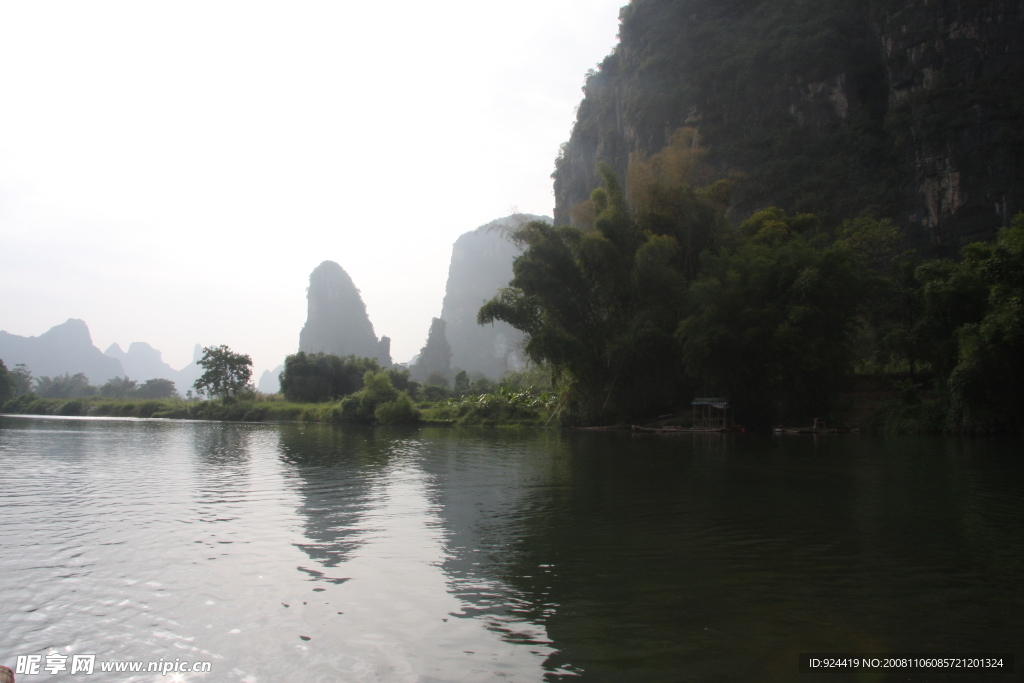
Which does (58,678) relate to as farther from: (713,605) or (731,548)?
(731,548)

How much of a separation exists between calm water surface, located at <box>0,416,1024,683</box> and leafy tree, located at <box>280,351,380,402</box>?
45.7 meters

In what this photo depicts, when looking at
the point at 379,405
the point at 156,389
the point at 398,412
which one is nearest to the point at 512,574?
the point at 398,412

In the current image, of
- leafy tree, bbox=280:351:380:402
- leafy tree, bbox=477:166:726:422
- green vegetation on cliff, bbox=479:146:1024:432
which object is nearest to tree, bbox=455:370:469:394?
leafy tree, bbox=280:351:380:402

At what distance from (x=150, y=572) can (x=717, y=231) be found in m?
25.9

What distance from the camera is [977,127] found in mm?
43688

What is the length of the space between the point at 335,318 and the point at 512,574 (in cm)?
15486

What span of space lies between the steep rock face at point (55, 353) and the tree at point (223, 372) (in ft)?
479

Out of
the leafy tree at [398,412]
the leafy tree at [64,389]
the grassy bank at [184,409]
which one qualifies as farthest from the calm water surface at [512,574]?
the leafy tree at [64,389]

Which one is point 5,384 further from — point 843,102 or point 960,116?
point 960,116

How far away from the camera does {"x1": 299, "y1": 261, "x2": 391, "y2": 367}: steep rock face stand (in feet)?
491

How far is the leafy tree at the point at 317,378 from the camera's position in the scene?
55281 mm

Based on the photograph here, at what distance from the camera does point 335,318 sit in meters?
154

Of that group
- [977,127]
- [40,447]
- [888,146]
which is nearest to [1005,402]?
[40,447]

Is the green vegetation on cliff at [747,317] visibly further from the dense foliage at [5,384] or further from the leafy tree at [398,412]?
the dense foliage at [5,384]
